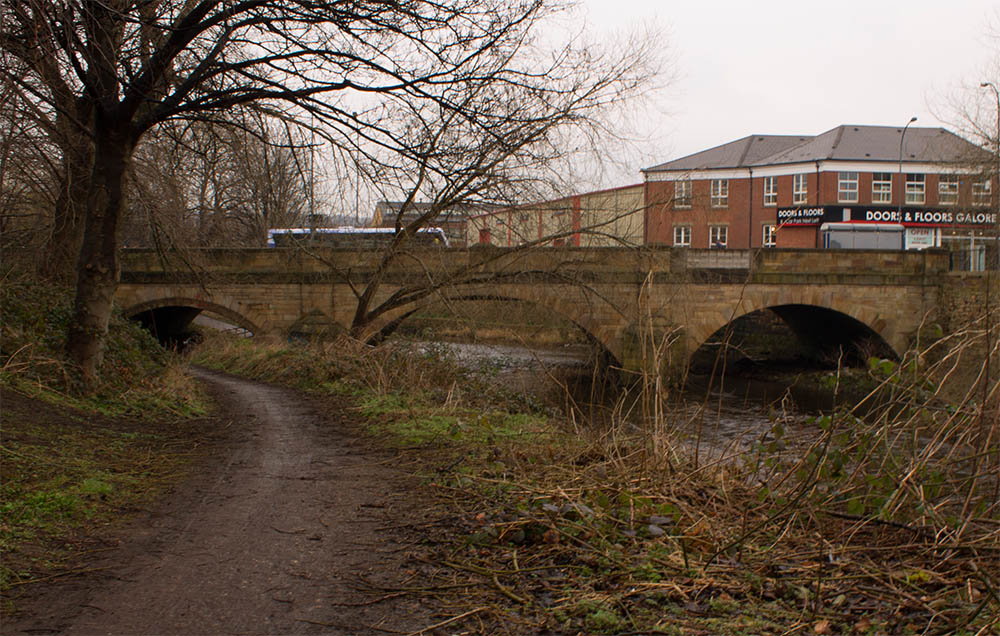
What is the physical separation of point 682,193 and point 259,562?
11406mm

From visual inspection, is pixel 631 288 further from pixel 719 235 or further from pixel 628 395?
pixel 719 235

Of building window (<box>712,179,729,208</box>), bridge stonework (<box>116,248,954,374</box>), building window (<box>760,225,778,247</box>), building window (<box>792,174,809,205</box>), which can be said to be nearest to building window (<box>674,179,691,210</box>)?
bridge stonework (<box>116,248,954,374</box>)

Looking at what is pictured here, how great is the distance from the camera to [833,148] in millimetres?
40969

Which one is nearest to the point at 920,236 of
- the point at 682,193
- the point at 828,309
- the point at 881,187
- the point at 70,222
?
the point at 881,187

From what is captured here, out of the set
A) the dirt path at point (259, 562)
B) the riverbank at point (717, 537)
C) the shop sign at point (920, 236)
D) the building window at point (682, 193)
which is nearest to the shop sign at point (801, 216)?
the shop sign at point (920, 236)

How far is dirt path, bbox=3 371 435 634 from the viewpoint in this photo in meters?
3.02

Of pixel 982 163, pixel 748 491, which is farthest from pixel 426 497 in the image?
pixel 982 163

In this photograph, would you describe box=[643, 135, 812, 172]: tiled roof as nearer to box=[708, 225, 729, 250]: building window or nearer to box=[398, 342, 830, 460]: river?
box=[708, 225, 729, 250]: building window

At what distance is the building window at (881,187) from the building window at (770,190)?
4.52 m

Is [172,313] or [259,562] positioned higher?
[172,313]

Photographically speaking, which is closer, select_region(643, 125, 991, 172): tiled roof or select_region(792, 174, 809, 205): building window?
select_region(643, 125, 991, 172): tiled roof

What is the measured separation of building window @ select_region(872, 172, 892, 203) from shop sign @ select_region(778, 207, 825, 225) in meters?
3.26

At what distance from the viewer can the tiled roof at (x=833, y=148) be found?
40316 millimetres

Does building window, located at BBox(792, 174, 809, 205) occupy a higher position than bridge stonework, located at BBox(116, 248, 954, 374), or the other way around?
building window, located at BBox(792, 174, 809, 205)
